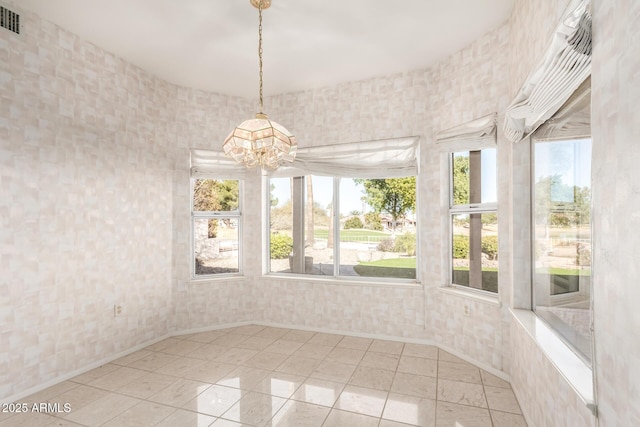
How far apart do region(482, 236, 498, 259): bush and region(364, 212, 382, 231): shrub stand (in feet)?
3.85

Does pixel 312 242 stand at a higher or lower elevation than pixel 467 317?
higher

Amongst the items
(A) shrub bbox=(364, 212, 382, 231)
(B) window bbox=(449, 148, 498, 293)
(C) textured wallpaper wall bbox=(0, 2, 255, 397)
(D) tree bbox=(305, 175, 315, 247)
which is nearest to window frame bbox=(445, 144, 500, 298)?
(B) window bbox=(449, 148, 498, 293)

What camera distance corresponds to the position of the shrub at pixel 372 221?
387 centimetres

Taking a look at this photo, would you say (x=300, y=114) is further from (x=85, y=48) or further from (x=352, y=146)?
(x=85, y=48)

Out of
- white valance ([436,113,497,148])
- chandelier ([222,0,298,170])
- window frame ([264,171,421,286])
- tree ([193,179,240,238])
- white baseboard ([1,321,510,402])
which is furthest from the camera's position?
tree ([193,179,240,238])

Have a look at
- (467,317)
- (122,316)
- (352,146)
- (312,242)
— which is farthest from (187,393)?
(352,146)

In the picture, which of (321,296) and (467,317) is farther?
(321,296)

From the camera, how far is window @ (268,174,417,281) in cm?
377

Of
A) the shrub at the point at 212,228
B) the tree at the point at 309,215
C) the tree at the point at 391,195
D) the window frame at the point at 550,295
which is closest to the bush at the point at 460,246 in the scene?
the tree at the point at 391,195

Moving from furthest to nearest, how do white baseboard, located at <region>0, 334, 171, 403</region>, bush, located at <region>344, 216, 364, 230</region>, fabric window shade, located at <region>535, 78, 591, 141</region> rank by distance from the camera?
bush, located at <region>344, 216, 364, 230</region> → white baseboard, located at <region>0, 334, 171, 403</region> → fabric window shade, located at <region>535, 78, 591, 141</region>

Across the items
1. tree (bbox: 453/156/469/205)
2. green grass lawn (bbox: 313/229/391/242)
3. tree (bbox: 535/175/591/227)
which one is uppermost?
tree (bbox: 453/156/469/205)

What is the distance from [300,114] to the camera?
4078 mm

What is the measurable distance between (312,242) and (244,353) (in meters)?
1.54

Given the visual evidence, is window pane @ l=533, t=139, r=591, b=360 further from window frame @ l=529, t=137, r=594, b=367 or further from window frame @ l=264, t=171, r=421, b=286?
window frame @ l=264, t=171, r=421, b=286
